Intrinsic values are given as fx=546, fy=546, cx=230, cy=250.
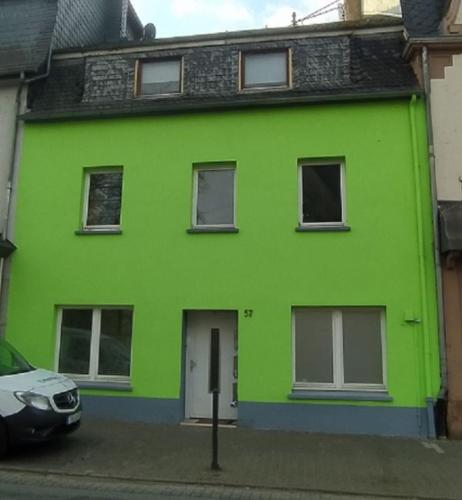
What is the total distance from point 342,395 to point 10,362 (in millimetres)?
5680

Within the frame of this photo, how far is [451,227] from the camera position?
31.1ft

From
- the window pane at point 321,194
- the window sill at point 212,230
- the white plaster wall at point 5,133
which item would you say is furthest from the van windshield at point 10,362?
the window pane at point 321,194

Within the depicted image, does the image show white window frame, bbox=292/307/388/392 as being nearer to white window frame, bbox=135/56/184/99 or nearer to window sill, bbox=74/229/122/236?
window sill, bbox=74/229/122/236

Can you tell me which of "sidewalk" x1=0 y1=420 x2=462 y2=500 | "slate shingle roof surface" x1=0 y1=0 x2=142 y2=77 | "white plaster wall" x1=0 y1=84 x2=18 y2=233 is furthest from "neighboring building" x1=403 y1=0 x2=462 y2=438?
"white plaster wall" x1=0 y1=84 x2=18 y2=233

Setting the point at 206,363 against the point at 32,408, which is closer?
the point at 32,408

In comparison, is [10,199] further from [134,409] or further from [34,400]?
[34,400]

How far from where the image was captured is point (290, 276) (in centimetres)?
1031

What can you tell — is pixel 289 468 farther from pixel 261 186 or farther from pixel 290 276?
pixel 261 186

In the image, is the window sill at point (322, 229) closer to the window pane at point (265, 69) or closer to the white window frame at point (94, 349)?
the window pane at point (265, 69)

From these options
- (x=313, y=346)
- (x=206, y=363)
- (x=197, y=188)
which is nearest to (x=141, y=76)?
(x=197, y=188)

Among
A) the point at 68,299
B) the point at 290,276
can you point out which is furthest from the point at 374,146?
the point at 68,299

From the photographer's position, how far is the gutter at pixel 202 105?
34.5 ft

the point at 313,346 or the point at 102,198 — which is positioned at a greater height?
the point at 102,198

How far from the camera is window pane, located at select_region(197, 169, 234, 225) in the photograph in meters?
11.0
